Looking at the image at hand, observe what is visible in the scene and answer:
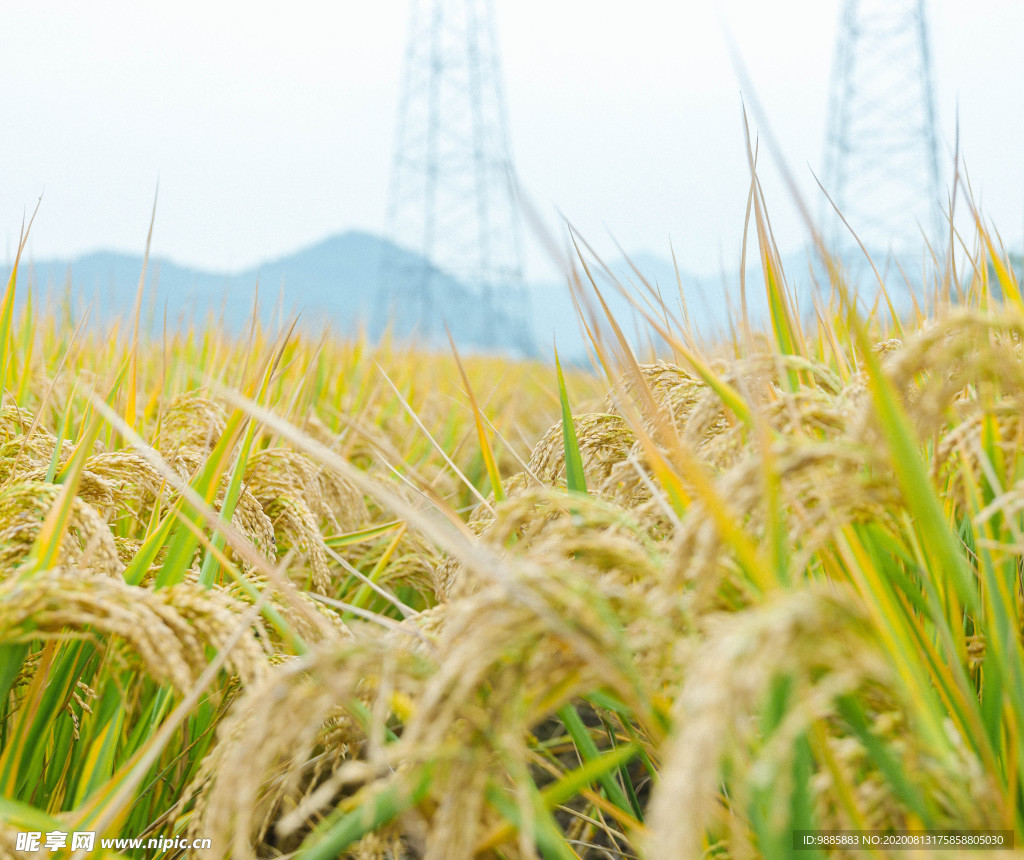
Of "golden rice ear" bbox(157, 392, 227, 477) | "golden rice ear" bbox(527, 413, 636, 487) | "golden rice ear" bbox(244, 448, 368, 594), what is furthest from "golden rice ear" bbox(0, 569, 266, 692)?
"golden rice ear" bbox(157, 392, 227, 477)

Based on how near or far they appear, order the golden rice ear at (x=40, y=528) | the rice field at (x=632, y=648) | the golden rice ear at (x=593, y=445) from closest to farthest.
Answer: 1. the rice field at (x=632, y=648)
2. the golden rice ear at (x=40, y=528)
3. the golden rice ear at (x=593, y=445)

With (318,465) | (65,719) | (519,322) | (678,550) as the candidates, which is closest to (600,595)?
(678,550)

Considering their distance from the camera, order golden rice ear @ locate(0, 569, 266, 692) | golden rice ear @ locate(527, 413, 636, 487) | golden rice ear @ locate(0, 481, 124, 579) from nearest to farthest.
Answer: golden rice ear @ locate(0, 569, 266, 692)
golden rice ear @ locate(0, 481, 124, 579)
golden rice ear @ locate(527, 413, 636, 487)

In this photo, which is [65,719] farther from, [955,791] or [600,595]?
[955,791]

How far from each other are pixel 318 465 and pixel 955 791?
1.34 m

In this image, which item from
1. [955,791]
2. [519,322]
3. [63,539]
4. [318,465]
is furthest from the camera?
[519,322]

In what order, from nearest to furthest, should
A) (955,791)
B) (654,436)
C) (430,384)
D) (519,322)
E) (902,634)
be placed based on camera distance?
1. (955,791)
2. (902,634)
3. (654,436)
4. (430,384)
5. (519,322)

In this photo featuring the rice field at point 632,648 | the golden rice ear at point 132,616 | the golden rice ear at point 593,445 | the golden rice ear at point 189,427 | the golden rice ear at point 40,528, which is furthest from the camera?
the golden rice ear at point 189,427

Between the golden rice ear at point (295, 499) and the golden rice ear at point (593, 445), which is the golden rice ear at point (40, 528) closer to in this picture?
the golden rice ear at point (295, 499)

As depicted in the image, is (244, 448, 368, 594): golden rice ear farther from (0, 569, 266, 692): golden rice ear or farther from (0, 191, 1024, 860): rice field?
(0, 569, 266, 692): golden rice ear

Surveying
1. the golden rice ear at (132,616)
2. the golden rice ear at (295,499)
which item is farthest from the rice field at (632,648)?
the golden rice ear at (295,499)

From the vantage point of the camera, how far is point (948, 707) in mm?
728

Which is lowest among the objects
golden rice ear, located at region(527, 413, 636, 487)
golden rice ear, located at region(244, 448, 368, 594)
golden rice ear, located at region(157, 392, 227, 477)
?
golden rice ear, located at region(244, 448, 368, 594)

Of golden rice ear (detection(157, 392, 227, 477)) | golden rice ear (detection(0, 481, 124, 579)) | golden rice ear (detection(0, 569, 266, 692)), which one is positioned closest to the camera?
golden rice ear (detection(0, 569, 266, 692))
